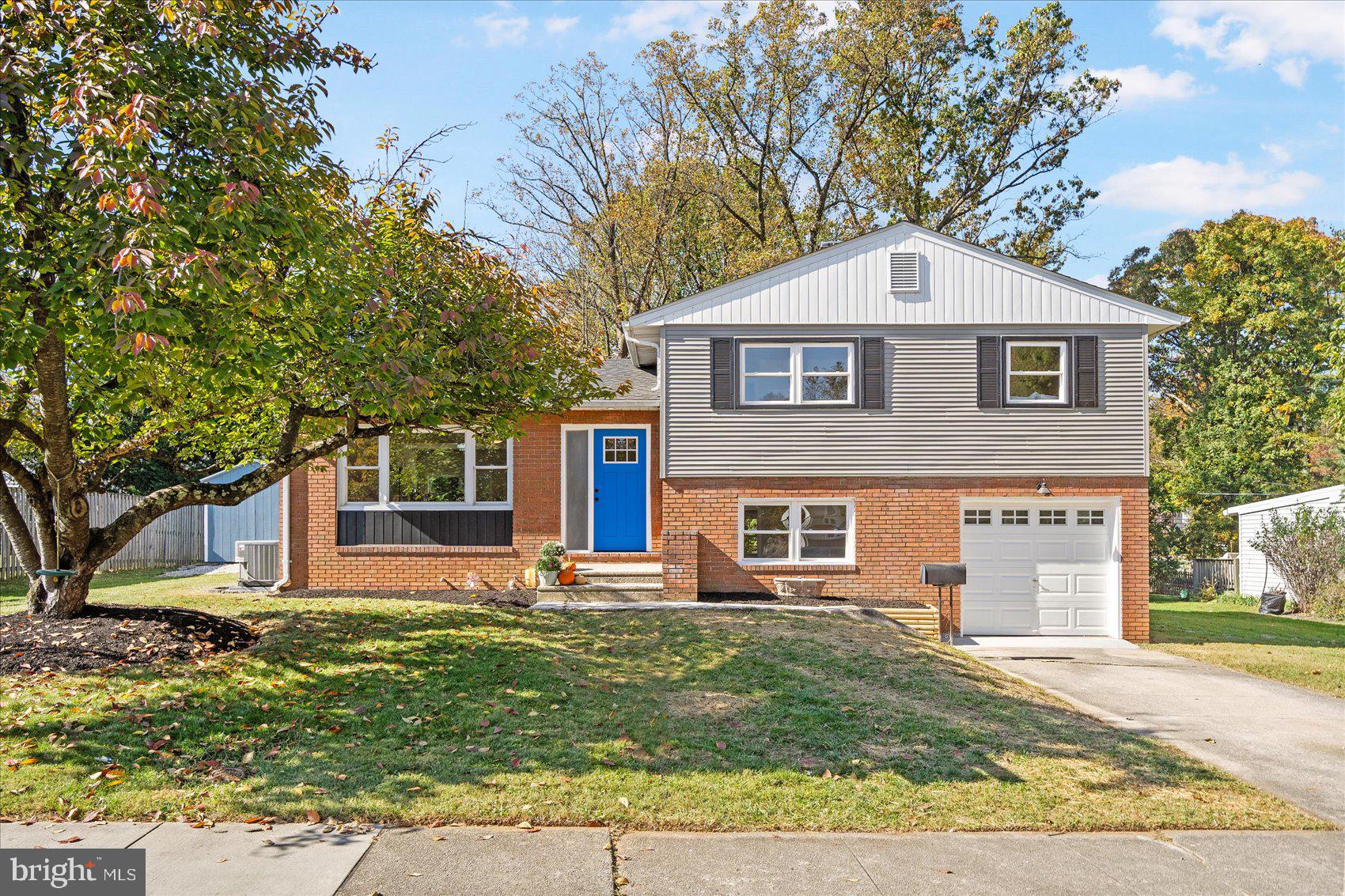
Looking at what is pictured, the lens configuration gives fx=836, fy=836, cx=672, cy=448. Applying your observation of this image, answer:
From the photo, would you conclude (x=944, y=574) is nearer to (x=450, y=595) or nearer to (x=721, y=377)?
(x=721, y=377)

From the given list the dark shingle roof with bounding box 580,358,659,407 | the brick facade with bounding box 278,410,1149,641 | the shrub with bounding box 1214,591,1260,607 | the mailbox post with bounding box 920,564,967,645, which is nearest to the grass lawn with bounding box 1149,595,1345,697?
the brick facade with bounding box 278,410,1149,641

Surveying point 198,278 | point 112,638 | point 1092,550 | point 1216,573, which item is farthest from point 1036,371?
point 1216,573

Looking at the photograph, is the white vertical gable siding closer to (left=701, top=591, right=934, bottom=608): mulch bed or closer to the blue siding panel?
(left=701, top=591, right=934, bottom=608): mulch bed

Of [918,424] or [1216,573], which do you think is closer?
[918,424]

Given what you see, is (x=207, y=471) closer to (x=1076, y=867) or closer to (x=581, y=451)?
(x=581, y=451)

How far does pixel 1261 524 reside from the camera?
2320 cm

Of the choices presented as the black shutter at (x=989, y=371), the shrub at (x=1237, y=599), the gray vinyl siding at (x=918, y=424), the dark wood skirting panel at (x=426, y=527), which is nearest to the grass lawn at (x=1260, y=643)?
the shrub at (x=1237, y=599)

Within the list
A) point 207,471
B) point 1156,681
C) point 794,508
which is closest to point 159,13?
point 207,471

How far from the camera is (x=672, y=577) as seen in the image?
43.1 feet

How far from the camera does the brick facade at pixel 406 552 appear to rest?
46.8ft

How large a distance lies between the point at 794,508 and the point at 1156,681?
18.5ft

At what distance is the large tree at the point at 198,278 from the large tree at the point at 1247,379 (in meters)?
26.7

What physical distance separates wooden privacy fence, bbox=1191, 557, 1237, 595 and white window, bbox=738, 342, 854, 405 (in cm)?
1802

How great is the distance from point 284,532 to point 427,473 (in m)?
2.58
